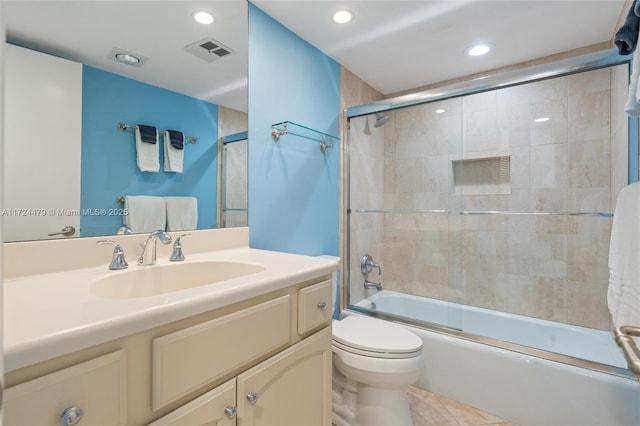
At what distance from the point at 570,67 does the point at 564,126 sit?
667 millimetres

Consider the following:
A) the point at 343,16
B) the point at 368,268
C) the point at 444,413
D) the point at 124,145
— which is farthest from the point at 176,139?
the point at 444,413

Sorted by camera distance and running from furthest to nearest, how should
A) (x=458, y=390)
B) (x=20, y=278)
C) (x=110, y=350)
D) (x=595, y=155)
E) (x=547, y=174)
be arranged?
(x=547, y=174) < (x=595, y=155) < (x=458, y=390) < (x=20, y=278) < (x=110, y=350)

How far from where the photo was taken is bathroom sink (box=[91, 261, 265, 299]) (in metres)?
0.95

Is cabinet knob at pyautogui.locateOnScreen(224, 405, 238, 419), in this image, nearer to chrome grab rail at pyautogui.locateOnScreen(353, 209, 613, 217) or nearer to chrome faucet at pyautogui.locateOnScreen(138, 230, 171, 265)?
chrome faucet at pyautogui.locateOnScreen(138, 230, 171, 265)

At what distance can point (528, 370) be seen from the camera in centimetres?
155

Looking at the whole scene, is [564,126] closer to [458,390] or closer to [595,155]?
[595,155]

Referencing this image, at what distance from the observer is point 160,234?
1.09m

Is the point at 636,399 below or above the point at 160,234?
below

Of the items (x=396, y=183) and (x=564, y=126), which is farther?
(x=396, y=183)

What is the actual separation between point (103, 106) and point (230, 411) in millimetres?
1062

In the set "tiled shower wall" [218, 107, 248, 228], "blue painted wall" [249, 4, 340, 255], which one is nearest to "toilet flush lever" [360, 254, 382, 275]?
"blue painted wall" [249, 4, 340, 255]

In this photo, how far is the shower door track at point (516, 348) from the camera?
1.41 metres

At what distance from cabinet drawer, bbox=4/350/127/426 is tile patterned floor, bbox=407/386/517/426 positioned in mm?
1531

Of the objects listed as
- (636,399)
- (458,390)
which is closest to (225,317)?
(458,390)
